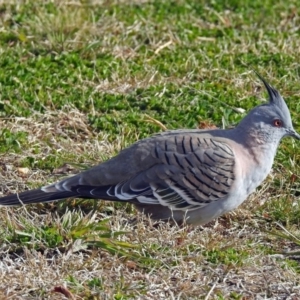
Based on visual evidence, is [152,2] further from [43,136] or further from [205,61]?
[43,136]

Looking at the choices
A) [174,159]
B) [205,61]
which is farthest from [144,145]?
[205,61]

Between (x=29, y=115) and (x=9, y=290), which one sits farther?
(x=29, y=115)

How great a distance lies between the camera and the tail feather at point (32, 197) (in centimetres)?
510

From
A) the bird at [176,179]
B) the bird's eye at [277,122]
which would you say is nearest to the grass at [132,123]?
the bird at [176,179]

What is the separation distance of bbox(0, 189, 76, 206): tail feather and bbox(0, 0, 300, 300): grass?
3.4 inches

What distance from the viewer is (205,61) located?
7398 mm

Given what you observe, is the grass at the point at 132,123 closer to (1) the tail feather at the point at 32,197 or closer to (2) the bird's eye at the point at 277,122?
(1) the tail feather at the point at 32,197

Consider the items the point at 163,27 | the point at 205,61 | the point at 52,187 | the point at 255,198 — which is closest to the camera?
the point at 52,187

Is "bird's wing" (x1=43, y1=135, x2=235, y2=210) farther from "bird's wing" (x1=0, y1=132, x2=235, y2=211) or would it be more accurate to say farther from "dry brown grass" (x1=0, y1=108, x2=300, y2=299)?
"dry brown grass" (x1=0, y1=108, x2=300, y2=299)

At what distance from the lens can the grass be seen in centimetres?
464

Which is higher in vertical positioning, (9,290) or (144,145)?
(144,145)

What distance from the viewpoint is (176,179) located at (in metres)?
5.28

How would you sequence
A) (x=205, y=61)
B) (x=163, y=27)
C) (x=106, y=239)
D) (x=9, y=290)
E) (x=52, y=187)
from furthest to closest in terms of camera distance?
(x=163, y=27) → (x=205, y=61) → (x=52, y=187) → (x=106, y=239) → (x=9, y=290)

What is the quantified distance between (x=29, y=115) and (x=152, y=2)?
2508 millimetres
